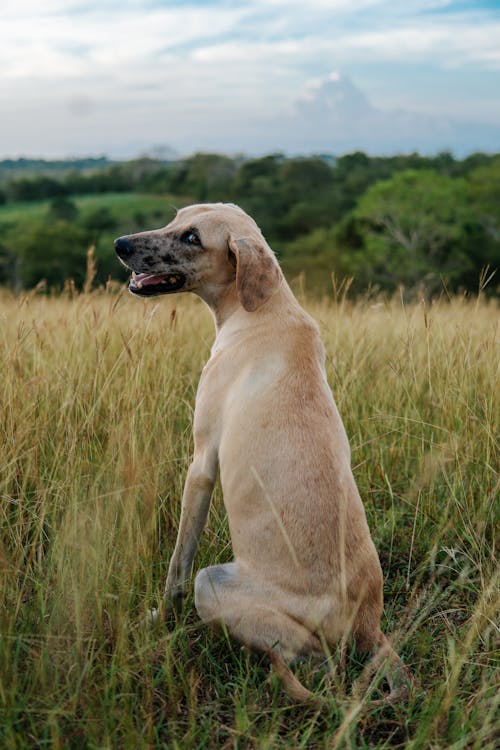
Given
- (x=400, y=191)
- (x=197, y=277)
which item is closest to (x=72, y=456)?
(x=197, y=277)

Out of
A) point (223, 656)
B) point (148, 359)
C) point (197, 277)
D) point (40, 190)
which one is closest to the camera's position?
point (223, 656)

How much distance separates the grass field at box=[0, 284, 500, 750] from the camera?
2.22 m

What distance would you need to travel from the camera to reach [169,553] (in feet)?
10.5

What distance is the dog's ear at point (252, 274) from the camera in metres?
2.88

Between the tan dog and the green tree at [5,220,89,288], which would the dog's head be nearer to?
the tan dog

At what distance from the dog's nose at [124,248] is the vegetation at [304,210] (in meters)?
25.9

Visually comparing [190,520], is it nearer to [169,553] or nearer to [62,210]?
[169,553]

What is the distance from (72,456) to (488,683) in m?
1.95

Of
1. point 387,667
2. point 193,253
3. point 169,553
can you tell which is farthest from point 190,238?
point 387,667

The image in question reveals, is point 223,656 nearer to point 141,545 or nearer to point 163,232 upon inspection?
point 141,545

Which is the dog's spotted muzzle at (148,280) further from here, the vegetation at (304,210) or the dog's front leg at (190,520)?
the vegetation at (304,210)

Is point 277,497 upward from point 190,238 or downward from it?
downward

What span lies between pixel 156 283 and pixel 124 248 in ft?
0.68

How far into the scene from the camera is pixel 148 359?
12.8 ft
